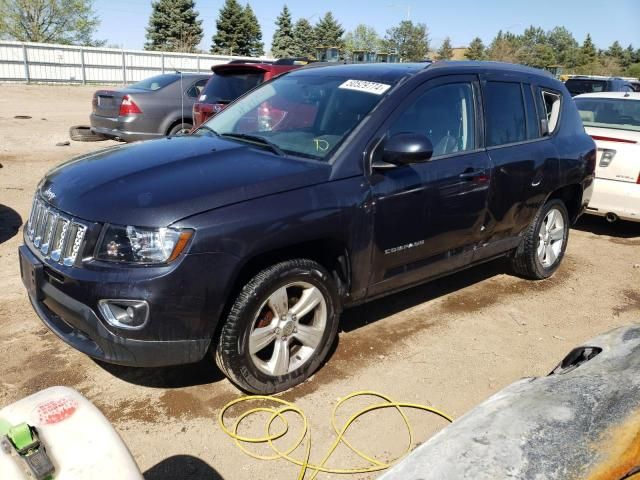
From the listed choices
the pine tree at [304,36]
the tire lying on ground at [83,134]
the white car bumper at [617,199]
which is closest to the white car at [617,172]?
the white car bumper at [617,199]

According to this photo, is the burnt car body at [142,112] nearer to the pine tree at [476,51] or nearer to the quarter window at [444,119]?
the quarter window at [444,119]

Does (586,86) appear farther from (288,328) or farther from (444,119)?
(288,328)

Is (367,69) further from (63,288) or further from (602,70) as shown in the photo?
(602,70)

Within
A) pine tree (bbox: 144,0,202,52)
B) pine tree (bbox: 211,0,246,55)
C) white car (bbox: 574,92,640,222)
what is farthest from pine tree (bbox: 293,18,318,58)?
white car (bbox: 574,92,640,222)

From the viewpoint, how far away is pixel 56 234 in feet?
9.98

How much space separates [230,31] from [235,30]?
54cm

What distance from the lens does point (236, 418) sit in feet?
10.4

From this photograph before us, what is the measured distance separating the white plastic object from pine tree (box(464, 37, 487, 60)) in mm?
62769

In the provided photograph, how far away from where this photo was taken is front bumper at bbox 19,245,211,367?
9.31ft

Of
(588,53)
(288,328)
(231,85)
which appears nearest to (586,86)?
(231,85)

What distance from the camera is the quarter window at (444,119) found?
3.82m

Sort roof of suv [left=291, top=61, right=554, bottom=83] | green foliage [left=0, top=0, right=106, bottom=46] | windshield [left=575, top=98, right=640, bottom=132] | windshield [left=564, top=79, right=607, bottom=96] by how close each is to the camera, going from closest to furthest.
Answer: roof of suv [left=291, top=61, right=554, bottom=83] → windshield [left=575, top=98, right=640, bottom=132] → windshield [left=564, top=79, right=607, bottom=96] → green foliage [left=0, top=0, right=106, bottom=46]

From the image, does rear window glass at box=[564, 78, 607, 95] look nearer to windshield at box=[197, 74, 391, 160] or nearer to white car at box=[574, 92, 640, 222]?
white car at box=[574, 92, 640, 222]

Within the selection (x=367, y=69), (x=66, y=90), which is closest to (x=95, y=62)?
(x=66, y=90)
